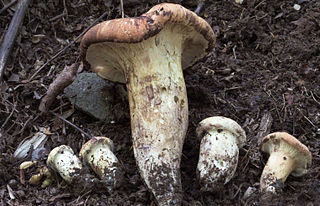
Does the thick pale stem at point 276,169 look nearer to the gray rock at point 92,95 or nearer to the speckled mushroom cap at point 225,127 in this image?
the speckled mushroom cap at point 225,127

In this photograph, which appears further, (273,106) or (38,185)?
(273,106)

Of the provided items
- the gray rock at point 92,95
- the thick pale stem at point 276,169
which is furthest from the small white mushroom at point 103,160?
the thick pale stem at point 276,169

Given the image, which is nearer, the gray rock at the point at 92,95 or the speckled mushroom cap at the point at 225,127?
the speckled mushroom cap at the point at 225,127

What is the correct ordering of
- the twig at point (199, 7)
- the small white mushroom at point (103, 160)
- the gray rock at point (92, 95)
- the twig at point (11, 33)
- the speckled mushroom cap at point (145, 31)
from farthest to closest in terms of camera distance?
the twig at point (199, 7)
the twig at point (11, 33)
the gray rock at point (92, 95)
the small white mushroom at point (103, 160)
the speckled mushroom cap at point (145, 31)

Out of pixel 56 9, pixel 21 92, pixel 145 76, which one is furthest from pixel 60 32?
pixel 145 76

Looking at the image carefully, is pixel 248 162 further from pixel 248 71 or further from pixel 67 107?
pixel 67 107

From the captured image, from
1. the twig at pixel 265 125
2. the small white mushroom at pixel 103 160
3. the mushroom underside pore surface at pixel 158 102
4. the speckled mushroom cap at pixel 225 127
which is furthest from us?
the twig at pixel 265 125

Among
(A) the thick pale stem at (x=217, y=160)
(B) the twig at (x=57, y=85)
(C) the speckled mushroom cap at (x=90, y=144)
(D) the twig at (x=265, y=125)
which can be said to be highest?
(B) the twig at (x=57, y=85)
